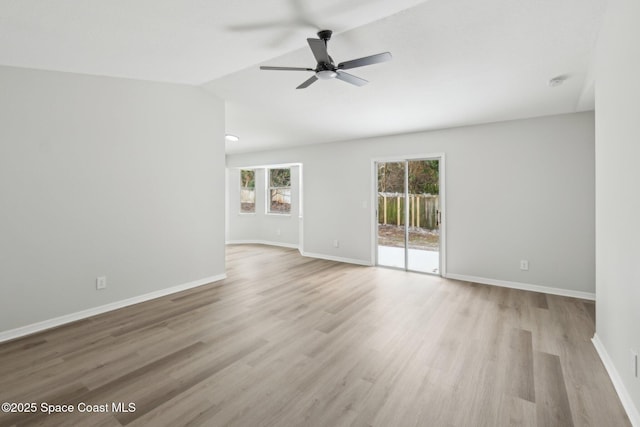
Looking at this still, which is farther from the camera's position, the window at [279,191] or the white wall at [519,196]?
the window at [279,191]

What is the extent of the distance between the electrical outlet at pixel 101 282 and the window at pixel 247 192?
16.9 ft

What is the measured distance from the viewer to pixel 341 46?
2.46 m

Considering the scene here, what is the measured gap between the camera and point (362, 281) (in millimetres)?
4516

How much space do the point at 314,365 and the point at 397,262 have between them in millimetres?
3579

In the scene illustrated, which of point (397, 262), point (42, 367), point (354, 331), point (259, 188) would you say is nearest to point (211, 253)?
point (42, 367)

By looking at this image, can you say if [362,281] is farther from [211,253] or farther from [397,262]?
[211,253]

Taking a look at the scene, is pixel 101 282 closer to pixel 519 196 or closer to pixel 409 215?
pixel 409 215

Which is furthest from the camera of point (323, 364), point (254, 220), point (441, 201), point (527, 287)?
Answer: point (254, 220)

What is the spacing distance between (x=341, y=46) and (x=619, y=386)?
3.22 metres

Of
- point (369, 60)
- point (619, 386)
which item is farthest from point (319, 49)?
point (619, 386)

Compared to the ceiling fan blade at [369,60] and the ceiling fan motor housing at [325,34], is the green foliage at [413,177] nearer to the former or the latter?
the ceiling fan blade at [369,60]

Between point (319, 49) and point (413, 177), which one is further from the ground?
point (319, 49)

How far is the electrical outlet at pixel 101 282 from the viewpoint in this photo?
316cm

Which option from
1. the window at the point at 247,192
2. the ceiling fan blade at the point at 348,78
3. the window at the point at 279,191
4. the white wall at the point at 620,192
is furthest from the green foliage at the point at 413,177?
the window at the point at 247,192
